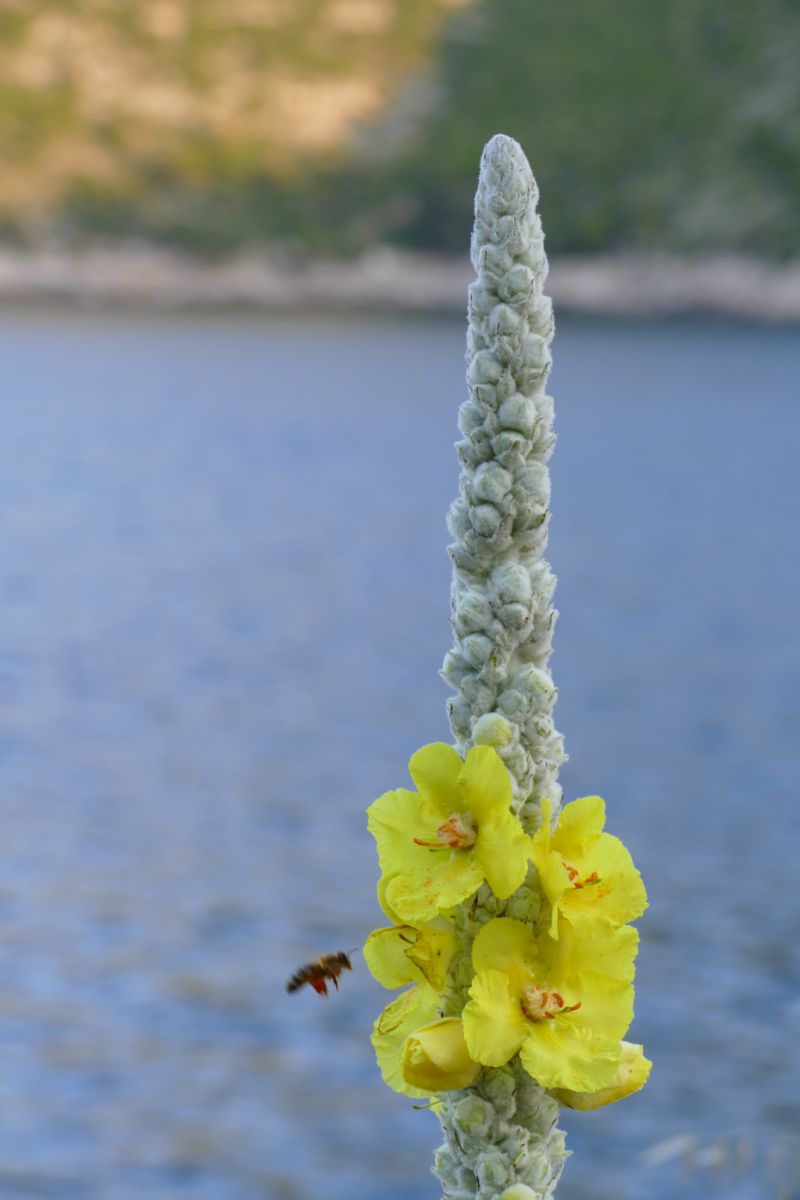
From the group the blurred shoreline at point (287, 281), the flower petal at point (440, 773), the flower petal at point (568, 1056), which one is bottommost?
the flower petal at point (568, 1056)

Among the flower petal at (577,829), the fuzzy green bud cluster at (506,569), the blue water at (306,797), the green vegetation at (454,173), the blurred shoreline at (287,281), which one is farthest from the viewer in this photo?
the green vegetation at (454,173)

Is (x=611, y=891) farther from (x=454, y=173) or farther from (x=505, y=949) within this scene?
(x=454, y=173)

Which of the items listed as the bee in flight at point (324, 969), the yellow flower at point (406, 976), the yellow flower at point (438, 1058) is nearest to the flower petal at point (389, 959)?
the yellow flower at point (406, 976)

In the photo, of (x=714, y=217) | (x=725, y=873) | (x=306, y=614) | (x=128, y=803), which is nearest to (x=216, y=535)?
(x=306, y=614)

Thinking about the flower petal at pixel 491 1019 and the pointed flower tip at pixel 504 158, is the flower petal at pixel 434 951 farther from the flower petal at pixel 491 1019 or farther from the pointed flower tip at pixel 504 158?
the pointed flower tip at pixel 504 158

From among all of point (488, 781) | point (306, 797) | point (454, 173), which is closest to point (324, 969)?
point (488, 781)

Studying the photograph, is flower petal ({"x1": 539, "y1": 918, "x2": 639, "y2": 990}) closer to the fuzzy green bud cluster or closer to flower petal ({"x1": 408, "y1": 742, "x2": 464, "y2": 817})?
the fuzzy green bud cluster

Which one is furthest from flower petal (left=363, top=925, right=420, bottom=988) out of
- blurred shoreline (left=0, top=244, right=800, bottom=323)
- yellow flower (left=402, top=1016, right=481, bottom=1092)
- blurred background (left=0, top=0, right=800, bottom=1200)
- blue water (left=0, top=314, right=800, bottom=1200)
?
blurred shoreline (left=0, top=244, right=800, bottom=323)

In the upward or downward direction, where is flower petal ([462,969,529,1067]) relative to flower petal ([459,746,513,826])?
downward
